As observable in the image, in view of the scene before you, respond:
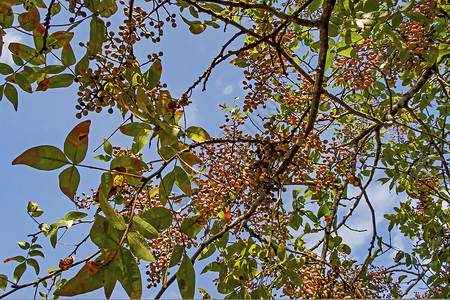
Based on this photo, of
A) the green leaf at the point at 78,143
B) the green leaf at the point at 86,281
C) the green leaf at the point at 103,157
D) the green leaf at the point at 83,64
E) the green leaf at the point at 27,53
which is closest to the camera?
the green leaf at the point at 86,281

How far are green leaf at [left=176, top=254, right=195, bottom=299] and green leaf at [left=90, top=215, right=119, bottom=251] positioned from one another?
289 mm

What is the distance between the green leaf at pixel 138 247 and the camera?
1.00 meters

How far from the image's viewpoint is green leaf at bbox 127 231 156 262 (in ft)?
3.29

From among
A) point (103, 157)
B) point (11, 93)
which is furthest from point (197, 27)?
point (103, 157)

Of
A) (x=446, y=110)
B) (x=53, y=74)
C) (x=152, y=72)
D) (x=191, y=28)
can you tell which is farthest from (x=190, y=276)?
(x=446, y=110)

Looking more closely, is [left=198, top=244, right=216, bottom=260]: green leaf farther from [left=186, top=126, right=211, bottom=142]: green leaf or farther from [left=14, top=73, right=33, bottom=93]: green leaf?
[left=14, top=73, right=33, bottom=93]: green leaf

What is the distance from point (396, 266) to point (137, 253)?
2794mm

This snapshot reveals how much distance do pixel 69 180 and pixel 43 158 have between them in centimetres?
10

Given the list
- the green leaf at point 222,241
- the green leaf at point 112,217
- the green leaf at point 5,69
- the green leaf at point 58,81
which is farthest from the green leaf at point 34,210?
the green leaf at point 112,217

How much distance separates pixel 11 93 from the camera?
1.60 meters

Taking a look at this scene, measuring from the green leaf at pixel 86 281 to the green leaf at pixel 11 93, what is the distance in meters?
1.03

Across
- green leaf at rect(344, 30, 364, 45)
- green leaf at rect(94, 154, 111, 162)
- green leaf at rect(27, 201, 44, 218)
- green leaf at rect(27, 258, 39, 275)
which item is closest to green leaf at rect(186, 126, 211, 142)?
green leaf at rect(94, 154, 111, 162)

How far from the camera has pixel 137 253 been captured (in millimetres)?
1014

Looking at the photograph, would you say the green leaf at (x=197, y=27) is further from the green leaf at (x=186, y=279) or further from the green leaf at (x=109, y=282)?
the green leaf at (x=109, y=282)
